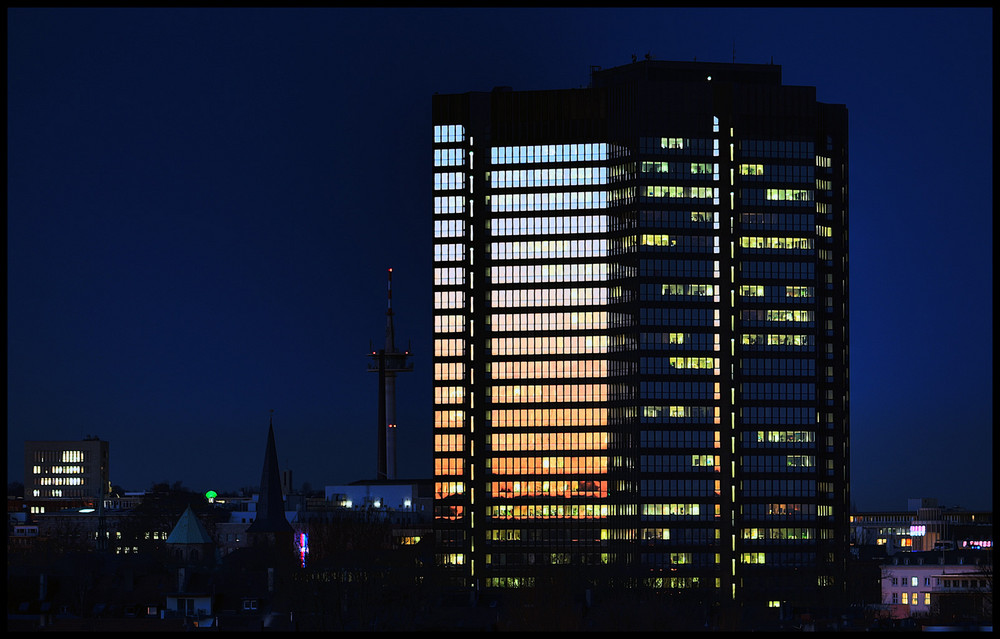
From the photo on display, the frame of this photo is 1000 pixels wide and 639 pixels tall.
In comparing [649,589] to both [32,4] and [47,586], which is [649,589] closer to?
[47,586]

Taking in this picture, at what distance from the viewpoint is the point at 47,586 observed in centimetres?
15538

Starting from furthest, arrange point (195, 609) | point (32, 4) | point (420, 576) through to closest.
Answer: point (420, 576) < point (195, 609) < point (32, 4)

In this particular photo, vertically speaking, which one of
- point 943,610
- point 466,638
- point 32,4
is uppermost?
point 32,4

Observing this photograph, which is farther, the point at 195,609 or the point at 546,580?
the point at 546,580

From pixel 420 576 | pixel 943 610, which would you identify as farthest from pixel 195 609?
pixel 943 610

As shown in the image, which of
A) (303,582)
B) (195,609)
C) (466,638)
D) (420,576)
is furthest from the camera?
(420,576)

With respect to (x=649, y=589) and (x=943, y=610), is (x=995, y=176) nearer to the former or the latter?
(x=649, y=589)

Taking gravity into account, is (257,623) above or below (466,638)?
below

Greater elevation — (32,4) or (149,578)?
(32,4)

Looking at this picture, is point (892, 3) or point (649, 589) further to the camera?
point (649, 589)

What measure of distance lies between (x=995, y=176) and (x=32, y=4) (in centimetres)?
1039

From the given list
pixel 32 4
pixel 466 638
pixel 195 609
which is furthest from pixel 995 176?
pixel 195 609

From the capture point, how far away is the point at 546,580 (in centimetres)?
17150

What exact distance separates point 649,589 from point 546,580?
15713 millimetres
